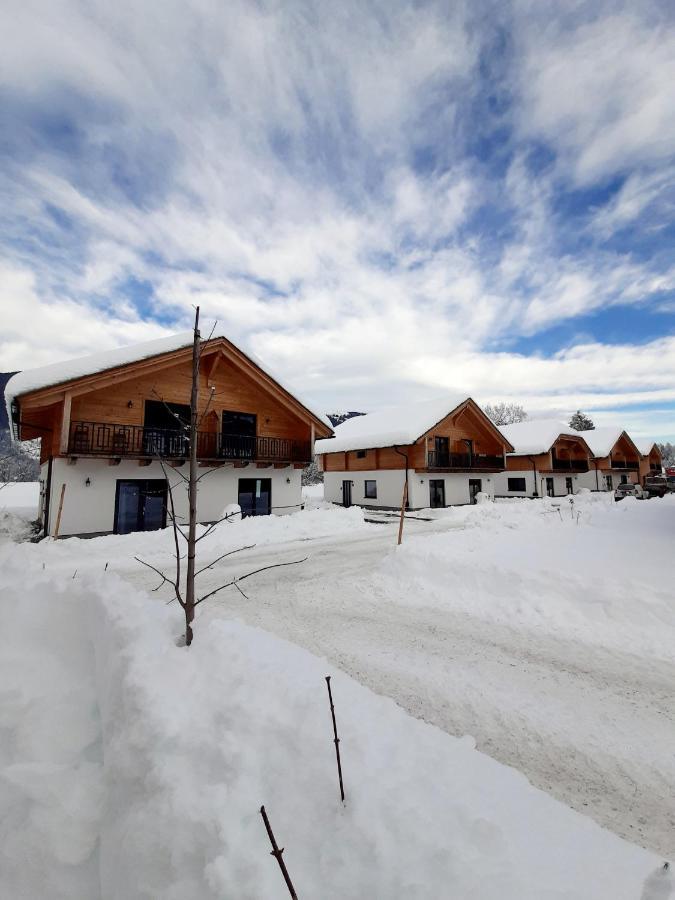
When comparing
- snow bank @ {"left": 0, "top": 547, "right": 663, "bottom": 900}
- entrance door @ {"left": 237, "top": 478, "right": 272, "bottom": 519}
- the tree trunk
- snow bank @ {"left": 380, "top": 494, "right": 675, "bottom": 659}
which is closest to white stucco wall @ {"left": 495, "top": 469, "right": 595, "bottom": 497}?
entrance door @ {"left": 237, "top": 478, "right": 272, "bottom": 519}

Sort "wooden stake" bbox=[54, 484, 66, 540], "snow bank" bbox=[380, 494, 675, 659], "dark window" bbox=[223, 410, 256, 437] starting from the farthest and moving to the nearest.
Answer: "dark window" bbox=[223, 410, 256, 437], "wooden stake" bbox=[54, 484, 66, 540], "snow bank" bbox=[380, 494, 675, 659]

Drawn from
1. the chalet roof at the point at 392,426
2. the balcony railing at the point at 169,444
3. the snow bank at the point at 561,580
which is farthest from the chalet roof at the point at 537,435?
the snow bank at the point at 561,580

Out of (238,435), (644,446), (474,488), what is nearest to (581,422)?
(644,446)

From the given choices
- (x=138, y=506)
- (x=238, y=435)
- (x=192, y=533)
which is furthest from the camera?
(x=238, y=435)

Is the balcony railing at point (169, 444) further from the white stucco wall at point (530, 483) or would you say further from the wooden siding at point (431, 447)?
the white stucco wall at point (530, 483)

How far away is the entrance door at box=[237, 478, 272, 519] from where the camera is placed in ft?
62.7

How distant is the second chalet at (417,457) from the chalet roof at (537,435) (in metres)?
6.47

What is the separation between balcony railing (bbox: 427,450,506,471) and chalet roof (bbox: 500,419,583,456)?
23.6 feet

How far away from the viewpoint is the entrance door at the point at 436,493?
89.5 ft

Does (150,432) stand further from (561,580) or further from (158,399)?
(561,580)

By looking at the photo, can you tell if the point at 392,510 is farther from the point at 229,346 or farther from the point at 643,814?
the point at 643,814

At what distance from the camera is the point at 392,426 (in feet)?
96.5

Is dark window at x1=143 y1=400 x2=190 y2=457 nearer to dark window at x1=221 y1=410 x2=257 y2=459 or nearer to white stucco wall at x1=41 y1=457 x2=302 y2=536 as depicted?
white stucco wall at x1=41 y1=457 x2=302 y2=536

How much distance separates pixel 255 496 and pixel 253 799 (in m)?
17.7
